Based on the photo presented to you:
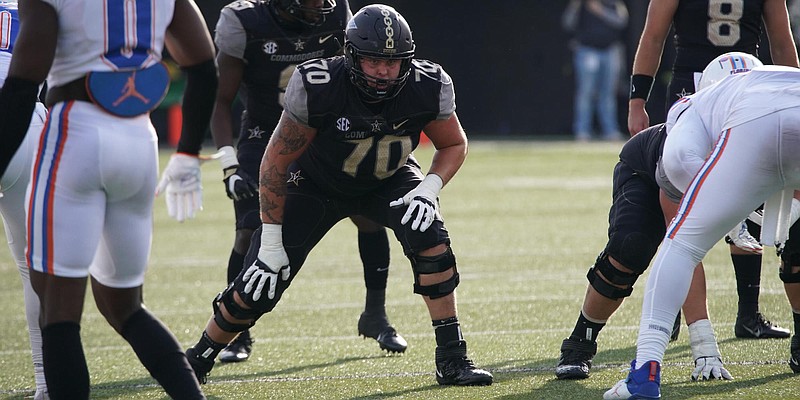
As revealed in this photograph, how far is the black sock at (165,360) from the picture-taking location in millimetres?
3152

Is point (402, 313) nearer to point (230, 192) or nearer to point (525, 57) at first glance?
point (230, 192)

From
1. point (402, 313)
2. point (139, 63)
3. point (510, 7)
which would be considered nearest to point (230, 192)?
point (402, 313)

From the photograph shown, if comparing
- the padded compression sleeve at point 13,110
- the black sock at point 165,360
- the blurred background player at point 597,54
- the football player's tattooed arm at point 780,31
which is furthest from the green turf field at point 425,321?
the blurred background player at point 597,54

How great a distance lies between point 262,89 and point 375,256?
2.93 ft

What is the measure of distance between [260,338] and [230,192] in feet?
2.87

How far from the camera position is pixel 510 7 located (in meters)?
17.5

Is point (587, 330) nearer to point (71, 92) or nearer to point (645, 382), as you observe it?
point (645, 382)

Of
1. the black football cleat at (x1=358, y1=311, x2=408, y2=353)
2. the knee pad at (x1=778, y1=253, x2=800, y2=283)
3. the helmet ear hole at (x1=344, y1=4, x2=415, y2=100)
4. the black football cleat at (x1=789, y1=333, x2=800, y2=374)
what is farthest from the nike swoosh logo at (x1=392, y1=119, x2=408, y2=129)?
the black football cleat at (x1=789, y1=333, x2=800, y2=374)

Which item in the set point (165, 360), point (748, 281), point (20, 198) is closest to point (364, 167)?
point (20, 198)

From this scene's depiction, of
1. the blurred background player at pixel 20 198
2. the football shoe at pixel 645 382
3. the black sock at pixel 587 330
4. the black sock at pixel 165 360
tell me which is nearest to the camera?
the black sock at pixel 165 360

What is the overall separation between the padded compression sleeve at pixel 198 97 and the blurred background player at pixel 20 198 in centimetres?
66

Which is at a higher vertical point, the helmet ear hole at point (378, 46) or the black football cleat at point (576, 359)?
the helmet ear hole at point (378, 46)

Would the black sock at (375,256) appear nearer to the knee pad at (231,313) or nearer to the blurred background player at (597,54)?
the knee pad at (231,313)

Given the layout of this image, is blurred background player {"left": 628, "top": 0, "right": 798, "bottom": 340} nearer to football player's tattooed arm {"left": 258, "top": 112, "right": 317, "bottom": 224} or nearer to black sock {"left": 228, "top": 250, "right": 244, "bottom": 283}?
football player's tattooed arm {"left": 258, "top": 112, "right": 317, "bottom": 224}
